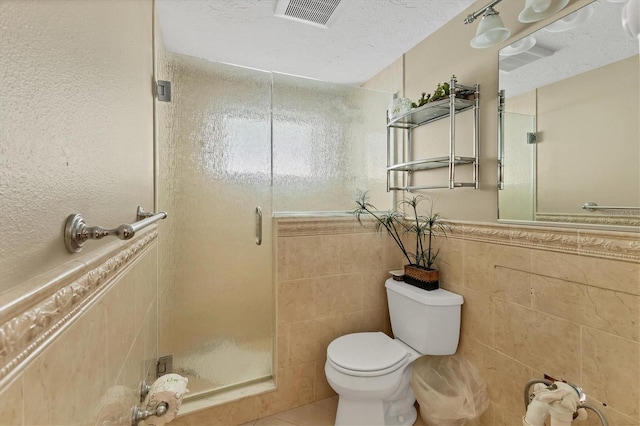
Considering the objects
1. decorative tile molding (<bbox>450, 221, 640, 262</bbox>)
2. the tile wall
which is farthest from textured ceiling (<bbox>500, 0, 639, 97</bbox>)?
the tile wall

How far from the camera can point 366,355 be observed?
148 centimetres

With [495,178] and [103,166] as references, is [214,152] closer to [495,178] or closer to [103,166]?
[103,166]

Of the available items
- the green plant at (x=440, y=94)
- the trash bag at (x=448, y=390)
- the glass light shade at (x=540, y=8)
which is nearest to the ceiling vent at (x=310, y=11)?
the green plant at (x=440, y=94)

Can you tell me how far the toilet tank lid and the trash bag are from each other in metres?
0.34

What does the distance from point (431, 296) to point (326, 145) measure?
45.3 inches

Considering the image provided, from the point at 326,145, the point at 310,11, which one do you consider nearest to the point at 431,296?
the point at 326,145

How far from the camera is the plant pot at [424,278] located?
5.35 feet

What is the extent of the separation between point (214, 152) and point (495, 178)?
154cm

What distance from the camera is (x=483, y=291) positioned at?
4.74 feet

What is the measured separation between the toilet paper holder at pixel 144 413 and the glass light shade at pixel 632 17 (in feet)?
6.48

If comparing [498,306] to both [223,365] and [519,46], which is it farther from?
[223,365]

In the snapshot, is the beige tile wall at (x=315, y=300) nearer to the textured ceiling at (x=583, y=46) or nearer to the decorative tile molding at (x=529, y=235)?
the decorative tile molding at (x=529, y=235)

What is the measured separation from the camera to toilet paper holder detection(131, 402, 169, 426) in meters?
0.87

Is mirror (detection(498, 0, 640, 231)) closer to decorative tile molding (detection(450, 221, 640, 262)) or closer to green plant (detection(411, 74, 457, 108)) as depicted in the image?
Result: decorative tile molding (detection(450, 221, 640, 262))
